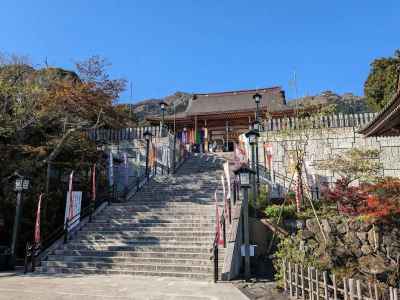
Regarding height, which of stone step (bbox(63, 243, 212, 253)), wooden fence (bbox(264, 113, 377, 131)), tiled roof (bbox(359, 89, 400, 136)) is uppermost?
wooden fence (bbox(264, 113, 377, 131))

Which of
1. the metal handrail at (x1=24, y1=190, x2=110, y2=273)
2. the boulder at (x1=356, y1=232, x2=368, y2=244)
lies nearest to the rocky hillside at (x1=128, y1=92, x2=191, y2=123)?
the metal handrail at (x1=24, y1=190, x2=110, y2=273)

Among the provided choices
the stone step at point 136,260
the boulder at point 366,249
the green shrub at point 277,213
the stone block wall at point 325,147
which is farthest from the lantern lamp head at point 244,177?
the stone block wall at point 325,147

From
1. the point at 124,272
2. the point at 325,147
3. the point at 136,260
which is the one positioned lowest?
the point at 124,272

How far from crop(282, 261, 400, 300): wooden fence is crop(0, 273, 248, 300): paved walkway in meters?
0.94

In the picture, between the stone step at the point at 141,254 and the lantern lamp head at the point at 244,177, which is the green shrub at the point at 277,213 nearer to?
the lantern lamp head at the point at 244,177

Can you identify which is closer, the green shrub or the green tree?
the green shrub

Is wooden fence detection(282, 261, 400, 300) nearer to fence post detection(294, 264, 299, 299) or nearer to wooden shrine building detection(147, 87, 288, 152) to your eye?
fence post detection(294, 264, 299, 299)

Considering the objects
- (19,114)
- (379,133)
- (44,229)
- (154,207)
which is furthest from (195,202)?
(19,114)

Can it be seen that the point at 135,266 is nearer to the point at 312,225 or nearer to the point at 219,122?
the point at 312,225

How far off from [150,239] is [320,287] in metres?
5.40

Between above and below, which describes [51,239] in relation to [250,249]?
below

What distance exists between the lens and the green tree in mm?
19734

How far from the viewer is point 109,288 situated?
20.6ft

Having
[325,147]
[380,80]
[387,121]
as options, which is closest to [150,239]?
[387,121]
